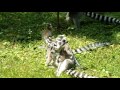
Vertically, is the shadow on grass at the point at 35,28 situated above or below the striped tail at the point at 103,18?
below

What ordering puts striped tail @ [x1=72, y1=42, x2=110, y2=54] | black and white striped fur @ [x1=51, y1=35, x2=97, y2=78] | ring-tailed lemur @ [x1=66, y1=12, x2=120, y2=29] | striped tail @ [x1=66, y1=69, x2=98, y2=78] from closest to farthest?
1. striped tail @ [x1=66, y1=69, x2=98, y2=78]
2. black and white striped fur @ [x1=51, y1=35, x2=97, y2=78]
3. striped tail @ [x1=72, y1=42, x2=110, y2=54]
4. ring-tailed lemur @ [x1=66, y1=12, x2=120, y2=29]

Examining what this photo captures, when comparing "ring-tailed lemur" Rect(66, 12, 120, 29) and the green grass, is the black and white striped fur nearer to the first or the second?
the green grass

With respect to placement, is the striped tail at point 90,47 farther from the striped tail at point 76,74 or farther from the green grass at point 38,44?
the striped tail at point 76,74

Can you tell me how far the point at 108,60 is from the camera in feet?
33.5

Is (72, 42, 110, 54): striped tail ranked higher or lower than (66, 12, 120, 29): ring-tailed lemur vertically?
lower

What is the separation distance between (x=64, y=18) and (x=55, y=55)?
22.7 feet

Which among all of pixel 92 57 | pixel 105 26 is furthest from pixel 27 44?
pixel 105 26

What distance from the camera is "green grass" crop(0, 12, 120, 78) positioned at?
30.8 feet

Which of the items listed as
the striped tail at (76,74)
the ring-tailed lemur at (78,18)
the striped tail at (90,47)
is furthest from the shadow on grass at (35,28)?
the striped tail at (76,74)

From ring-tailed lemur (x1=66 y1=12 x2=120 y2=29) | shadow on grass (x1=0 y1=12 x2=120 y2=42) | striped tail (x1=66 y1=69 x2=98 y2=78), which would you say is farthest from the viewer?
ring-tailed lemur (x1=66 y1=12 x2=120 y2=29)

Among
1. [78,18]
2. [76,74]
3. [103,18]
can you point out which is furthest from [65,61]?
[103,18]

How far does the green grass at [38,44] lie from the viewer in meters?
9.39

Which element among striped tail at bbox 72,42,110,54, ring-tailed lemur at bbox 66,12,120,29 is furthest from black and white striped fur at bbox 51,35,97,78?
ring-tailed lemur at bbox 66,12,120,29
